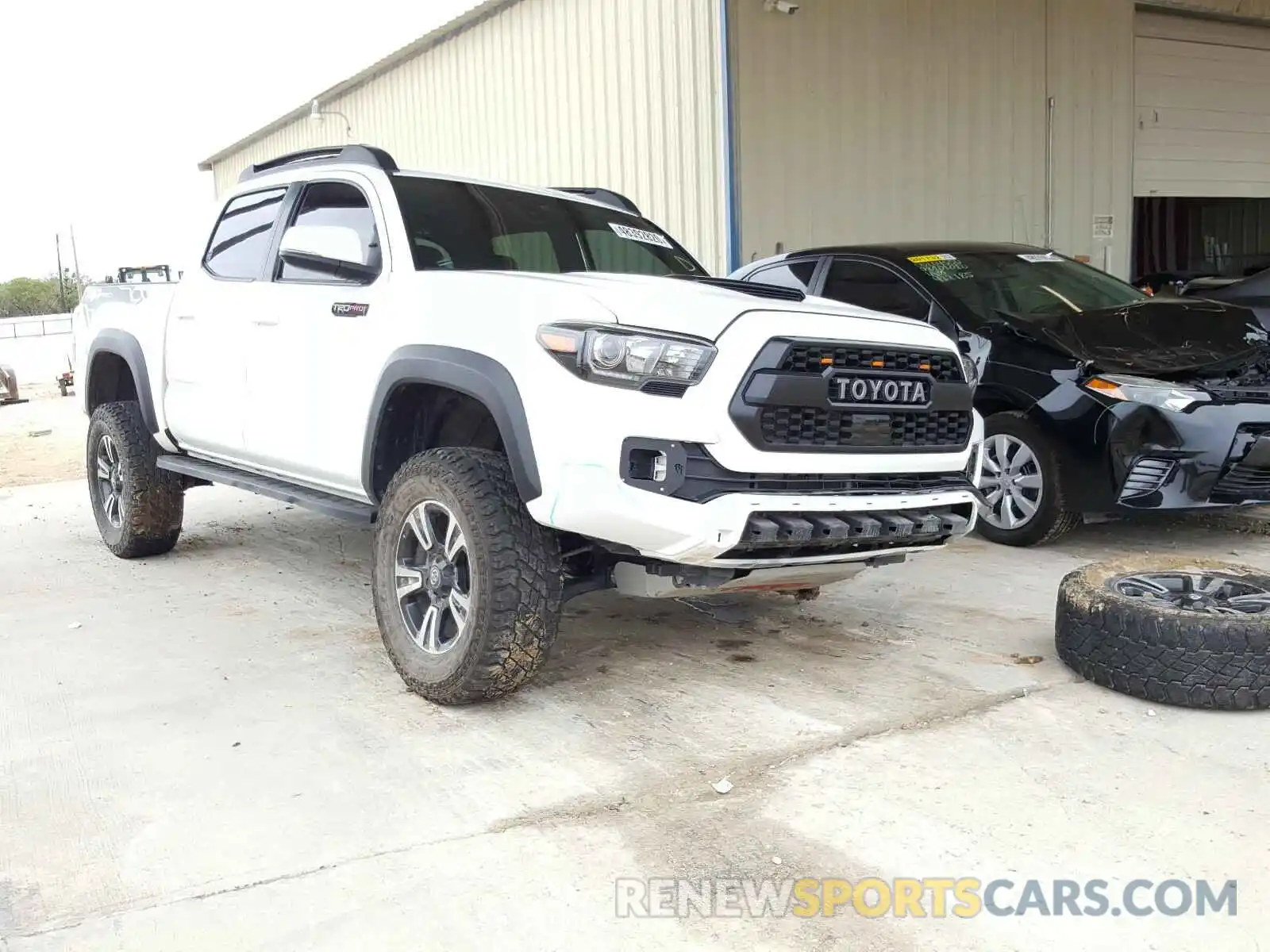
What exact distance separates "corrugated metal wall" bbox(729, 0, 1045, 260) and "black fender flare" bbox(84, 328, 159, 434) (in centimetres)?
514

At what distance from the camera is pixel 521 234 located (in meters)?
4.70

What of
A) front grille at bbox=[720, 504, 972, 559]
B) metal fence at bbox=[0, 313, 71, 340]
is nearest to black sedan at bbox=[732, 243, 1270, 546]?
front grille at bbox=[720, 504, 972, 559]

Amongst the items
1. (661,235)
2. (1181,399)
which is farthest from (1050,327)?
(661,235)

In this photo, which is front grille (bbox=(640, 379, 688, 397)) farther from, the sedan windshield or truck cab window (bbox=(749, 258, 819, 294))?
truck cab window (bbox=(749, 258, 819, 294))

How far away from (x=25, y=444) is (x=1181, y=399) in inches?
464

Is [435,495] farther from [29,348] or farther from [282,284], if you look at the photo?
[29,348]

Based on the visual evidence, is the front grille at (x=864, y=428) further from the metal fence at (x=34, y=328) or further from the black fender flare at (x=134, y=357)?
the metal fence at (x=34, y=328)

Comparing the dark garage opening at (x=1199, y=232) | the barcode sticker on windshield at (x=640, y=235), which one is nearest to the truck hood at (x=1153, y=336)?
the barcode sticker on windshield at (x=640, y=235)

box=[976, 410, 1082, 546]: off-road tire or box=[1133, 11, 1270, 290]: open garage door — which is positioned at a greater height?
box=[1133, 11, 1270, 290]: open garage door

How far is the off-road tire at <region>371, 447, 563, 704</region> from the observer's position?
3498mm

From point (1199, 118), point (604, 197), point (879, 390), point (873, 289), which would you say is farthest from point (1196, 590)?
point (1199, 118)

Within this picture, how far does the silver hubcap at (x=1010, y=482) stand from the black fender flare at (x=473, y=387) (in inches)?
125

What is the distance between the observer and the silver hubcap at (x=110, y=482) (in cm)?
618

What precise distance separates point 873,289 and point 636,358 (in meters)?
3.60
